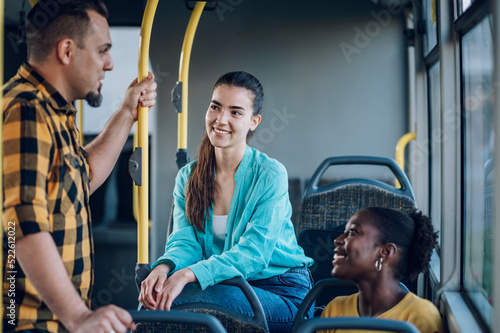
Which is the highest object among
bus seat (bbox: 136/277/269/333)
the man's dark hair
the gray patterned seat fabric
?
the man's dark hair

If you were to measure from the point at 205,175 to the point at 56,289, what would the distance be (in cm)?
126

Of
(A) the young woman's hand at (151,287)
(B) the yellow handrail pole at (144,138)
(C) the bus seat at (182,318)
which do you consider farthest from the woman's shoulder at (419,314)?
(B) the yellow handrail pole at (144,138)

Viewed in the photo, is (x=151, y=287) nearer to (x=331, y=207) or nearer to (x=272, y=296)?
(x=272, y=296)

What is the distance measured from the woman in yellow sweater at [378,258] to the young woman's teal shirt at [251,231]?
38cm

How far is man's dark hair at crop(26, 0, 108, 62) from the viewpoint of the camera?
1.55 meters

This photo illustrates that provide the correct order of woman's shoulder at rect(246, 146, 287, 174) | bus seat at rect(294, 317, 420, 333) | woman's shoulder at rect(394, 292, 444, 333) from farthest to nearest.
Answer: woman's shoulder at rect(246, 146, 287, 174), woman's shoulder at rect(394, 292, 444, 333), bus seat at rect(294, 317, 420, 333)

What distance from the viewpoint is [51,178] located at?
1.48 meters

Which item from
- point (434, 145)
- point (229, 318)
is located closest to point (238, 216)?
point (229, 318)

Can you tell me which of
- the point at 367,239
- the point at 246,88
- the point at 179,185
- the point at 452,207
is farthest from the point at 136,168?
the point at 452,207

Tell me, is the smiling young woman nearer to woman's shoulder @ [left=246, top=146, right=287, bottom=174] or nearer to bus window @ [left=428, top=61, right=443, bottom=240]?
woman's shoulder @ [left=246, top=146, right=287, bottom=174]

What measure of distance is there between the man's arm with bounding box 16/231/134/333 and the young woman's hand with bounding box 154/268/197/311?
0.67 m

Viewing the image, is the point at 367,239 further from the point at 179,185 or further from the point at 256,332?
the point at 179,185

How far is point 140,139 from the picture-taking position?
2111mm

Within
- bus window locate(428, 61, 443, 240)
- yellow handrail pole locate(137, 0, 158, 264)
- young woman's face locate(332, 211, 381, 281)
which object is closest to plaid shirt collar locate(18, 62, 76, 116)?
yellow handrail pole locate(137, 0, 158, 264)
